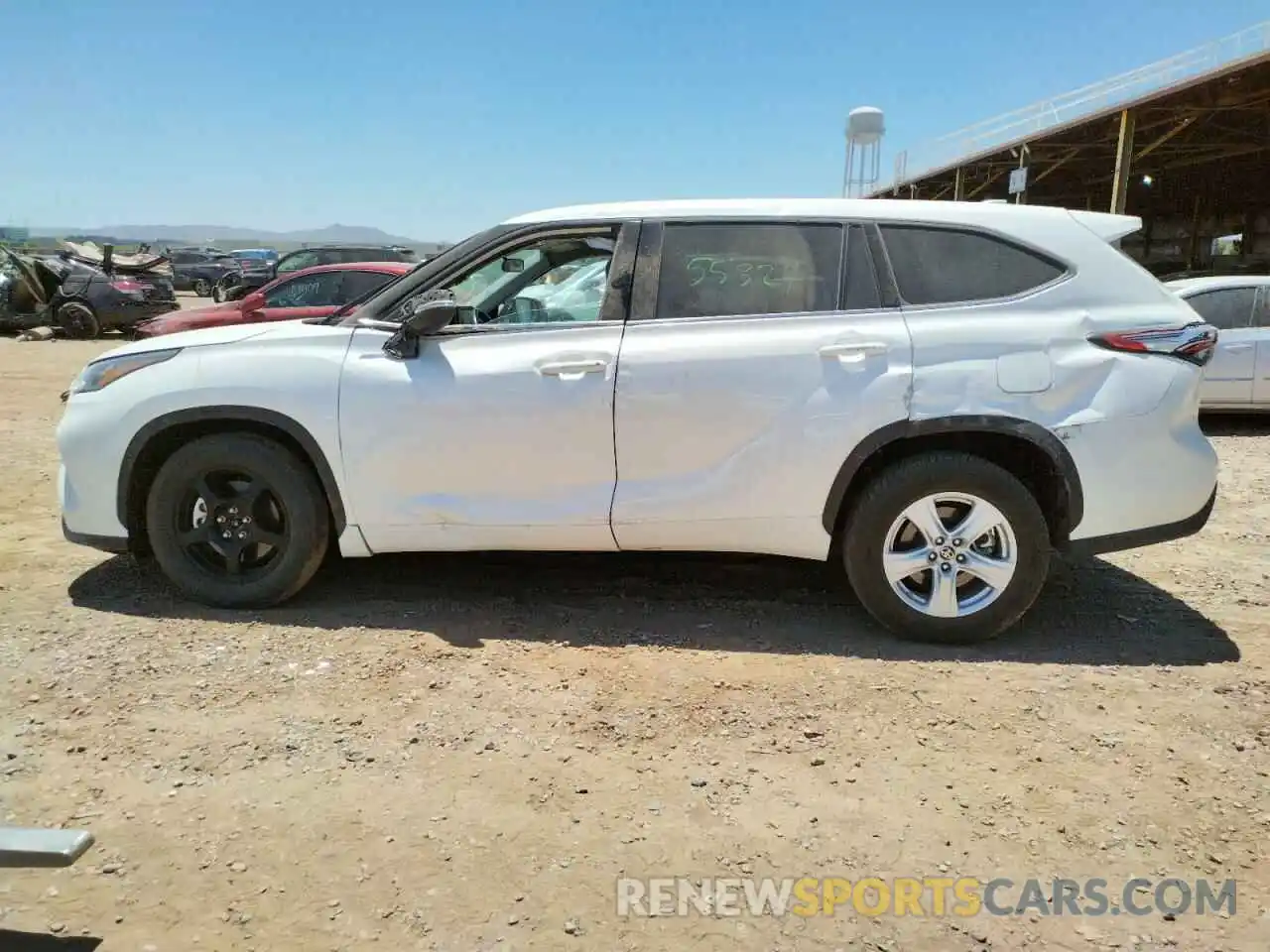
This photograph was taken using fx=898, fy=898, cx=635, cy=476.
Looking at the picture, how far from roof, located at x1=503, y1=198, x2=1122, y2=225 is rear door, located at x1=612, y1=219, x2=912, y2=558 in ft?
0.22

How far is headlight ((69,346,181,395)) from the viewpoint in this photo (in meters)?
3.91

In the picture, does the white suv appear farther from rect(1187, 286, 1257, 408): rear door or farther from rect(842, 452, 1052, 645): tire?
rect(1187, 286, 1257, 408): rear door

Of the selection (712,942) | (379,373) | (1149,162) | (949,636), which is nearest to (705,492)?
(949,636)

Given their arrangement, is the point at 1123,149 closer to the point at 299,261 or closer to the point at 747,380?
the point at 299,261

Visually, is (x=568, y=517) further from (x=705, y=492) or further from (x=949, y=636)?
(x=949, y=636)

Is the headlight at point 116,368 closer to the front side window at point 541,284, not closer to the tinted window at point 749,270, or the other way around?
the front side window at point 541,284

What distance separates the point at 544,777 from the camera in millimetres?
2789

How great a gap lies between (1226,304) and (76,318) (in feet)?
63.0

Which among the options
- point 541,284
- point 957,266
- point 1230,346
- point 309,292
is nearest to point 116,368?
point 541,284

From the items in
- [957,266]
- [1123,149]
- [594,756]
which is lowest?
[594,756]

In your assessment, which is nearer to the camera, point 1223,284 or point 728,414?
point 728,414

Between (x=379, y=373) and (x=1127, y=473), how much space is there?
119 inches

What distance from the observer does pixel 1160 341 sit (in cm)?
351

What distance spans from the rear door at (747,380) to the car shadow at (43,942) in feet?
7.21
